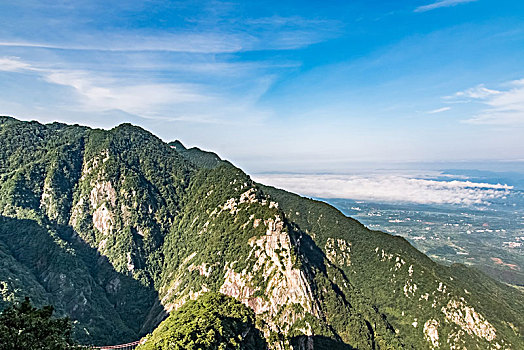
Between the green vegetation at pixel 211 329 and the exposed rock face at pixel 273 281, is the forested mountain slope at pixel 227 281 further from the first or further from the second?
the green vegetation at pixel 211 329

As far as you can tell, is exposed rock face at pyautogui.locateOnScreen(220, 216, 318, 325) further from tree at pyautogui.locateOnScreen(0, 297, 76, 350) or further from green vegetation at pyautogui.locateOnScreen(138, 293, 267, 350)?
tree at pyautogui.locateOnScreen(0, 297, 76, 350)

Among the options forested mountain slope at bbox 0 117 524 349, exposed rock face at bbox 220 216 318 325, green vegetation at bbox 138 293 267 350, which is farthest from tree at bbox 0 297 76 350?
exposed rock face at bbox 220 216 318 325

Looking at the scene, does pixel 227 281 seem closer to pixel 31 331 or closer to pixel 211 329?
pixel 211 329

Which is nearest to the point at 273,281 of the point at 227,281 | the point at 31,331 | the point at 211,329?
the point at 227,281

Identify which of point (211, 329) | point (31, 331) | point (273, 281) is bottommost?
point (273, 281)

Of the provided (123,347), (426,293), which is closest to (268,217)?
(123,347)

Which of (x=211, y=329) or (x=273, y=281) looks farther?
(x=273, y=281)
